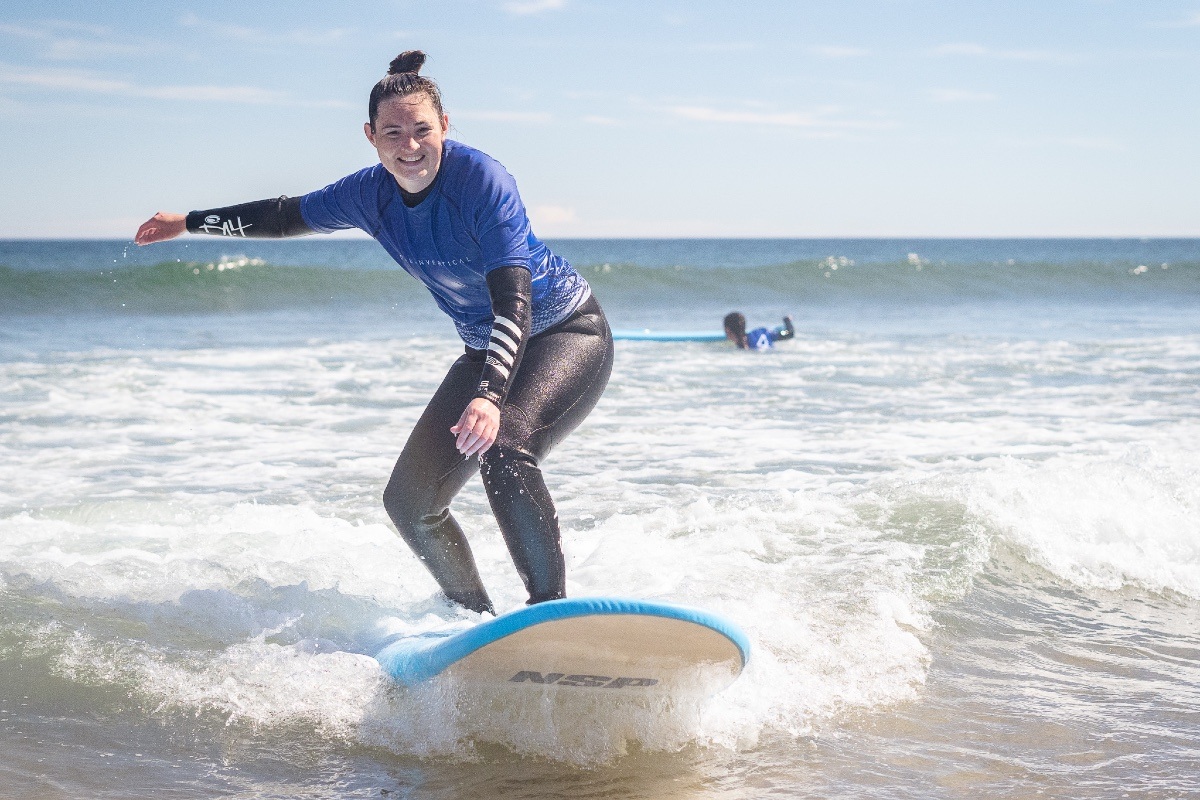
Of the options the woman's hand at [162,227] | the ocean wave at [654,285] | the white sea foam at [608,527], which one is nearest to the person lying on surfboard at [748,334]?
the white sea foam at [608,527]

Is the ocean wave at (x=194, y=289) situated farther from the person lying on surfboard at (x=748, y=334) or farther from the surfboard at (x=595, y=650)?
the surfboard at (x=595, y=650)

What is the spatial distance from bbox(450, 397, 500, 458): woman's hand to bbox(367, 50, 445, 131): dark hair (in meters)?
0.88

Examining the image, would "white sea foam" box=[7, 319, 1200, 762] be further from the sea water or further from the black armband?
the black armband

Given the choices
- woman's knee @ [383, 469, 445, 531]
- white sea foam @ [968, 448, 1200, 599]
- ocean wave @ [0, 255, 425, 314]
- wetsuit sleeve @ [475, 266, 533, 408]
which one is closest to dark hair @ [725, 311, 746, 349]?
white sea foam @ [968, 448, 1200, 599]

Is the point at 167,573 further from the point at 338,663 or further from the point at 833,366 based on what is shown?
the point at 833,366

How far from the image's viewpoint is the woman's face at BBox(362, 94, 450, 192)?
3.07 meters

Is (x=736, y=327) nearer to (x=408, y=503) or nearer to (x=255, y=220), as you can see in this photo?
(x=255, y=220)

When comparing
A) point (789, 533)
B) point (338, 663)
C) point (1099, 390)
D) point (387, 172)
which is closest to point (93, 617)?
point (338, 663)

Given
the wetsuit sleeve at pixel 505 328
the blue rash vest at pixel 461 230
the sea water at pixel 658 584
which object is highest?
the blue rash vest at pixel 461 230

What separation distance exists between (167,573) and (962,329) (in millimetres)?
15237

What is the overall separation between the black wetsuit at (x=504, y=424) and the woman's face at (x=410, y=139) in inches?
3.0

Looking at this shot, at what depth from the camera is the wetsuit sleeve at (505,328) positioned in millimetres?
2922

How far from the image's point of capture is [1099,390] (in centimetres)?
995

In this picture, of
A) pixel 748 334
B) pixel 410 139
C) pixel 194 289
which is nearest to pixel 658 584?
pixel 410 139
